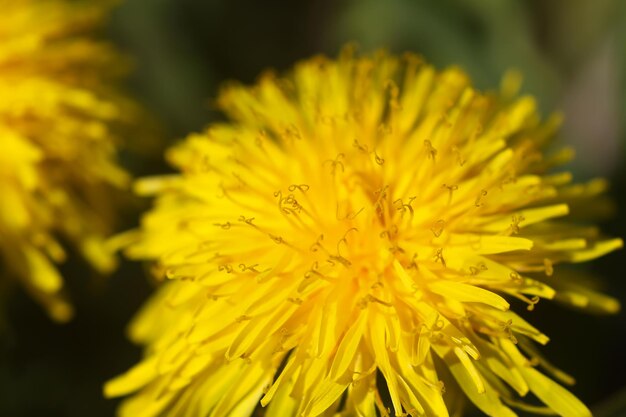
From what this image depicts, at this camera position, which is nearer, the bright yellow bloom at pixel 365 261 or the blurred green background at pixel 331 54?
the bright yellow bloom at pixel 365 261

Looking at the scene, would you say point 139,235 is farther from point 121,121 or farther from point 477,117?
point 477,117

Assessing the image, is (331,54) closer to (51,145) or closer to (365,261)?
(51,145)

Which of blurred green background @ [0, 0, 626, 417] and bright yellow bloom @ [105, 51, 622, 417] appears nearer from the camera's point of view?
bright yellow bloom @ [105, 51, 622, 417]

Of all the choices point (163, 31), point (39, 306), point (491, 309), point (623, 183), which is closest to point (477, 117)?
point (491, 309)
